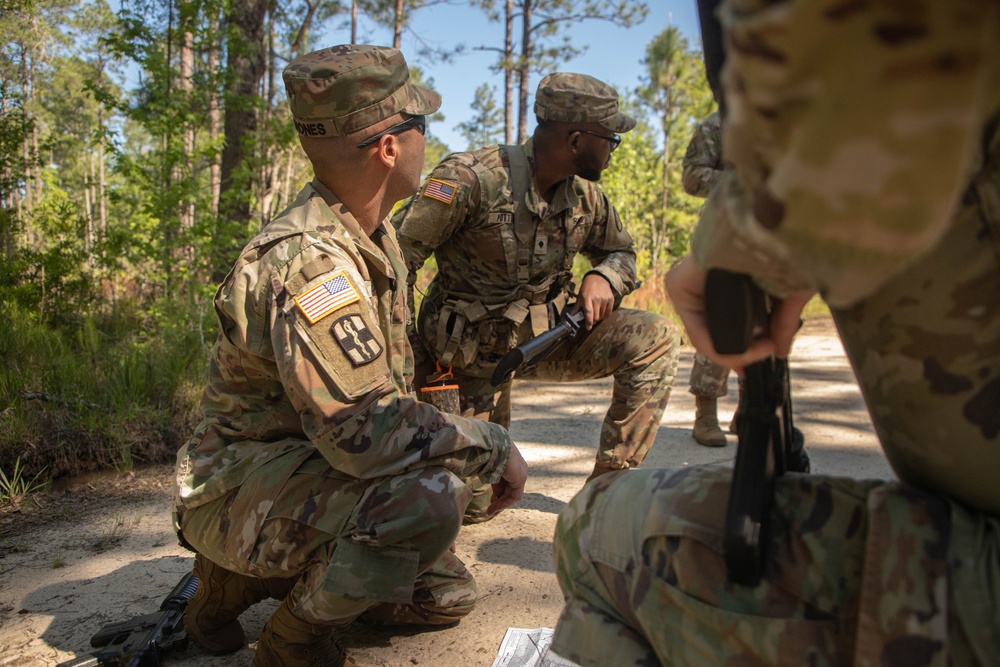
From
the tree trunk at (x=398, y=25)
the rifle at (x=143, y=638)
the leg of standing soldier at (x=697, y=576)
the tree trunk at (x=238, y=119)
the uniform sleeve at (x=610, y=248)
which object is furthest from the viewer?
→ the tree trunk at (x=398, y=25)

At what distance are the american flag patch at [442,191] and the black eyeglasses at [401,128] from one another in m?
0.93

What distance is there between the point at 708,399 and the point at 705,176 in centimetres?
129

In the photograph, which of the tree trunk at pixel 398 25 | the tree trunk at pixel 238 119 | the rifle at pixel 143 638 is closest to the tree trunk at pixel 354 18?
the tree trunk at pixel 398 25

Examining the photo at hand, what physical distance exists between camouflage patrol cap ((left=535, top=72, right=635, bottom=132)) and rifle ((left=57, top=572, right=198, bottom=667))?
8.42 ft

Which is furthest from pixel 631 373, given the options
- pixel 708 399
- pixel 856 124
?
pixel 856 124

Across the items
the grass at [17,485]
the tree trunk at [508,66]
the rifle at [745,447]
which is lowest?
the grass at [17,485]

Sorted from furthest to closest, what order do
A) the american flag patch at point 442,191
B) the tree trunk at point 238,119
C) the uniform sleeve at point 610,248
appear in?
1. the tree trunk at point 238,119
2. the uniform sleeve at point 610,248
3. the american flag patch at point 442,191

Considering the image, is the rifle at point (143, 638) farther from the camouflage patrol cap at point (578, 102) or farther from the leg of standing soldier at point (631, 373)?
the camouflage patrol cap at point (578, 102)

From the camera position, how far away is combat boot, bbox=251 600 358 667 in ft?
6.39

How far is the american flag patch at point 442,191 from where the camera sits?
3.44m

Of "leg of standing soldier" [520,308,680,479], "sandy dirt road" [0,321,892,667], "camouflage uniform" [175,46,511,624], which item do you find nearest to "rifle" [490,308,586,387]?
"leg of standing soldier" [520,308,680,479]

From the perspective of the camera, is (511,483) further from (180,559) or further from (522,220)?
(522,220)

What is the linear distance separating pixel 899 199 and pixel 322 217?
1733 millimetres

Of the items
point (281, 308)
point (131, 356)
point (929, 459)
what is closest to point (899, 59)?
point (929, 459)
